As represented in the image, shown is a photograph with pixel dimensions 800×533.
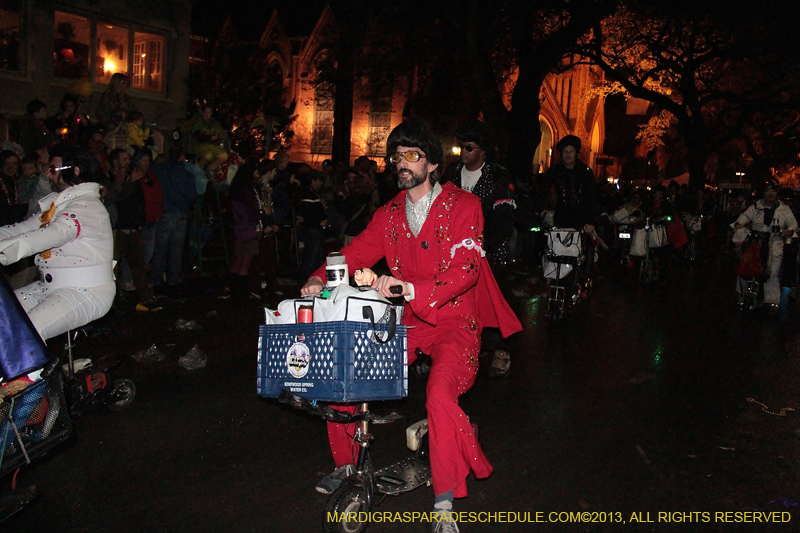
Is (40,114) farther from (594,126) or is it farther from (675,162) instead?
(675,162)

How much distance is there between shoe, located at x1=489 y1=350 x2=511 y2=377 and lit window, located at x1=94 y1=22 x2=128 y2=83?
49.7 feet

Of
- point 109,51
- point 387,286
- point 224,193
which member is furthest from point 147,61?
point 387,286

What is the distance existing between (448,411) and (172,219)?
8383 mm

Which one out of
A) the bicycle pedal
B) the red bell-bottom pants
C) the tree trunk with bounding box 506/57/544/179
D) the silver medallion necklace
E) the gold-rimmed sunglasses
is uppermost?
the tree trunk with bounding box 506/57/544/179

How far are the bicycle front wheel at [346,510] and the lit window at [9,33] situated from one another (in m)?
16.7

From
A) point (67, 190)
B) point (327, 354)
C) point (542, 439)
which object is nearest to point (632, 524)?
point (542, 439)

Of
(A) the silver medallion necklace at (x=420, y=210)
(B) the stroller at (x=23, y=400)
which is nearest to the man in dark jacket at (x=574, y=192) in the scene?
(A) the silver medallion necklace at (x=420, y=210)

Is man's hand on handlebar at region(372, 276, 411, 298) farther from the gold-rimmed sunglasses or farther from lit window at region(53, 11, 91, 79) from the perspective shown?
lit window at region(53, 11, 91, 79)

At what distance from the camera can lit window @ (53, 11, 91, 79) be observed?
18.1m

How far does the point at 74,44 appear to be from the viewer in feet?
60.2

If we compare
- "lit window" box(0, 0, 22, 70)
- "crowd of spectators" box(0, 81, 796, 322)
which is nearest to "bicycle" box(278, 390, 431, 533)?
"crowd of spectators" box(0, 81, 796, 322)

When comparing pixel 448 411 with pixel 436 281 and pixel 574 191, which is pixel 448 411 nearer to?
pixel 436 281

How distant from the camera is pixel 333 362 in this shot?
3715 mm

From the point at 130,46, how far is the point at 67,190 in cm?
1550
